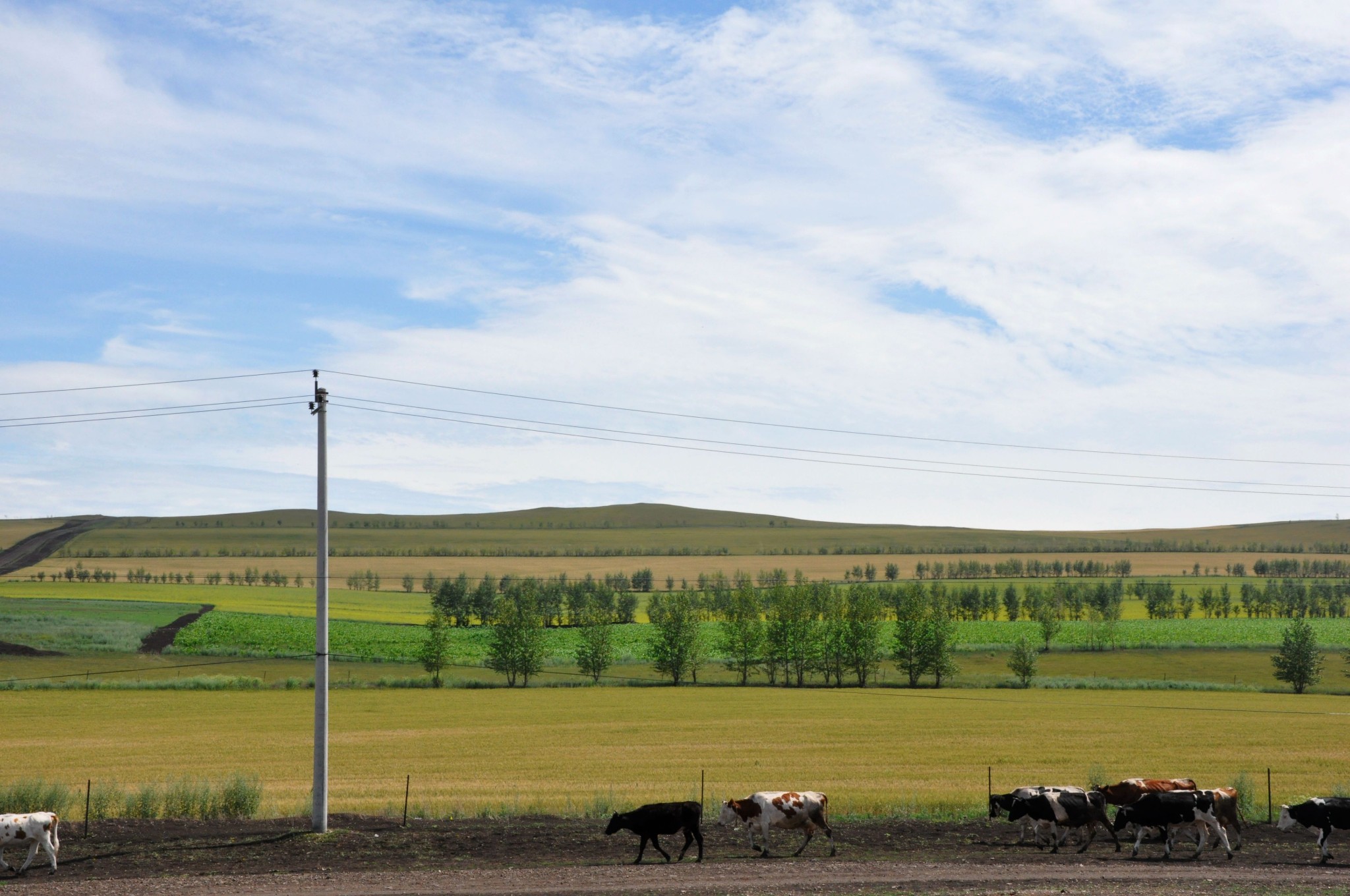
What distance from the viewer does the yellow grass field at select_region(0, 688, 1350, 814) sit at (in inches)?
1499

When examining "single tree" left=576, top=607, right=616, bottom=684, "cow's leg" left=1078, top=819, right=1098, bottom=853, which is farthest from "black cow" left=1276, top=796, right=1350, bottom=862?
"single tree" left=576, top=607, right=616, bottom=684

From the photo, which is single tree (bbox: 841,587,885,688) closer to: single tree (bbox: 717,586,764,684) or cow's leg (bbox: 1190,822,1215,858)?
single tree (bbox: 717,586,764,684)

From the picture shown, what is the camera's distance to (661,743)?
180ft

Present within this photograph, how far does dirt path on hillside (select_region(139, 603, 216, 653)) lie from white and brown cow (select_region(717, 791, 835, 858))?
343 ft

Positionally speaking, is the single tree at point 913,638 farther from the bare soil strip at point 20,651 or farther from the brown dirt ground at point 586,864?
the brown dirt ground at point 586,864

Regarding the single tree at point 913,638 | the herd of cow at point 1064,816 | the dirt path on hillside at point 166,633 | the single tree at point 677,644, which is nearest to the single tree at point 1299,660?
the single tree at point 913,638

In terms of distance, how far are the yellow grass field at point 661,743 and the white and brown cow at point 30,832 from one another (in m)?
9.52

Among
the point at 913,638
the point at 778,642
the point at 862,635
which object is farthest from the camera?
the point at 778,642

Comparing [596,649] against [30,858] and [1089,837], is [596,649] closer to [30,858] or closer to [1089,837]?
[1089,837]

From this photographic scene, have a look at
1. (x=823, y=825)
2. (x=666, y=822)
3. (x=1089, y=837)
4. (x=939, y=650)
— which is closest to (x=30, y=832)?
(x=666, y=822)

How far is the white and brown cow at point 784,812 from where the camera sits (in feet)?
73.8

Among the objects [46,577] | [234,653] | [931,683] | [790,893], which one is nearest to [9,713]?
[234,653]

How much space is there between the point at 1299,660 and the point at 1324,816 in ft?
305

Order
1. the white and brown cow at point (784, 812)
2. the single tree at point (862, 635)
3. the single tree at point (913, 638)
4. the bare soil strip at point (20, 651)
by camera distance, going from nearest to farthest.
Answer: the white and brown cow at point (784, 812) → the bare soil strip at point (20, 651) → the single tree at point (913, 638) → the single tree at point (862, 635)
